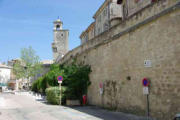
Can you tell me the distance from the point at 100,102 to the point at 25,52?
37.2m

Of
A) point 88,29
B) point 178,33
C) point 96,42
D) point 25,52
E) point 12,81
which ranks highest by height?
point 88,29

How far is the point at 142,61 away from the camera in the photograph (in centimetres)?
948

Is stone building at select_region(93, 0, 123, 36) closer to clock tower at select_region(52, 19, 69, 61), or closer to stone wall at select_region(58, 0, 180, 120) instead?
stone wall at select_region(58, 0, 180, 120)

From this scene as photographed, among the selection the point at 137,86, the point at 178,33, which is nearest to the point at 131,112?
the point at 137,86

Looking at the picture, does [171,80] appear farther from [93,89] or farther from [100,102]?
[93,89]

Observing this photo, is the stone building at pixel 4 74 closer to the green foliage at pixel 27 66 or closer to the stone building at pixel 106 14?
the green foliage at pixel 27 66

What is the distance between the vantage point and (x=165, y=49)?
7.98m

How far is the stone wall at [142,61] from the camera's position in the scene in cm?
761

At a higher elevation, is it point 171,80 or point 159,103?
point 171,80

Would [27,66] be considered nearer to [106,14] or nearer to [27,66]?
[27,66]

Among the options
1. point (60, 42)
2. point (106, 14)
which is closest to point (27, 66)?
point (60, 42)

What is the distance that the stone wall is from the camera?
7.61 m

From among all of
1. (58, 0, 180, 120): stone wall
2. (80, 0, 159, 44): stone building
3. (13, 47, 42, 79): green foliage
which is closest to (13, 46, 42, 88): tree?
(13, 47, 42, 79): green foliage

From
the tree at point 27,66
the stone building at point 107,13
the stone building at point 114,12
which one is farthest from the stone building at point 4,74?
the stone building at point 107,13
